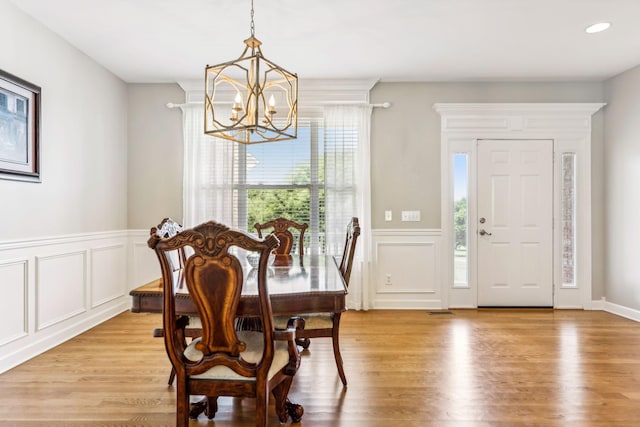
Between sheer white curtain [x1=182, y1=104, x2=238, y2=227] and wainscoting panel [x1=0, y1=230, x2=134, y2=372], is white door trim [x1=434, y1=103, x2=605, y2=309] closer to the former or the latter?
sheer white curtain [x1=182, y1=104, x2=238, y2=227]

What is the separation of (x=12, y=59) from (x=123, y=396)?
252 centimetres

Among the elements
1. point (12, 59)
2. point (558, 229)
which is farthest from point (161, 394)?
point (558, 229)

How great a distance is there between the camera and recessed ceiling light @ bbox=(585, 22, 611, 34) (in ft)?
10.6

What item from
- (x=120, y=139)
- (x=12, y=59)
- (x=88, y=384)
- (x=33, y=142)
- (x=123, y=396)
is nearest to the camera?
(x=123, y=396)

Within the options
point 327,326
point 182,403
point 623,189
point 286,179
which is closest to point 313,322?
point 327,326

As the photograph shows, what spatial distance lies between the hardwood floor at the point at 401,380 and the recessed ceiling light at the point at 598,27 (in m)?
2.62

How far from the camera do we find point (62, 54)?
3.51 meters

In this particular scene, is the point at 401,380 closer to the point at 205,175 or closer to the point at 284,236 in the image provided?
the point at 284,236

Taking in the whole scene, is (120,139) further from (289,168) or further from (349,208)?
(349,208)

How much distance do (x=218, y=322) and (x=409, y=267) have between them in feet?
10.9

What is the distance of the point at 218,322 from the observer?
5.37ft

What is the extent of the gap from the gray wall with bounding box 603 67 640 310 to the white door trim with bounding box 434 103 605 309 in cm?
20

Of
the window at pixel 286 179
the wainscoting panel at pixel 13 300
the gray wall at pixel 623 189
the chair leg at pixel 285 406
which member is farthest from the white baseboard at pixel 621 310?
the wainscoting panel at pixel 13 300

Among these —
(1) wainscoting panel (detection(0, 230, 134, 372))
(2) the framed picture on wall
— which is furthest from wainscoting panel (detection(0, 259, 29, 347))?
(2) the framed picture on wall
